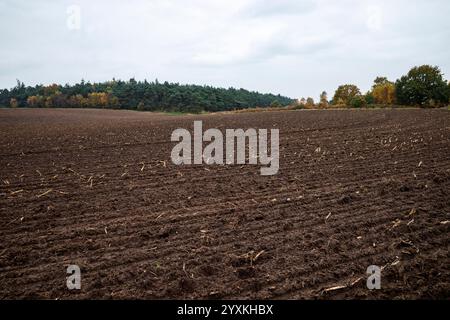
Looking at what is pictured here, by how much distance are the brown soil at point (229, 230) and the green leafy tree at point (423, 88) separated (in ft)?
197

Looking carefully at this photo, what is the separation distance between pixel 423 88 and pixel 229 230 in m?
68.7

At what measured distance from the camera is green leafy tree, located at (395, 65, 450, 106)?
60062 millimetres

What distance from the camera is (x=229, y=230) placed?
565cm

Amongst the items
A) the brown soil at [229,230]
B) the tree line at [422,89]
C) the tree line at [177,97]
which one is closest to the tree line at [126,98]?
the tree line at [177,97]

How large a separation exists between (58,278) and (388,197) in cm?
667

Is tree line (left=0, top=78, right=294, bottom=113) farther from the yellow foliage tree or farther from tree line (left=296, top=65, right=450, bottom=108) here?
tree line (left=296, top=65, right=450, bottom=108)

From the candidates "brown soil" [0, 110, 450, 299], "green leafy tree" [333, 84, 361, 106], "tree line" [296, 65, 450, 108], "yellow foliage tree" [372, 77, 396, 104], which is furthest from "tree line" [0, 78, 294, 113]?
"brown soil" [0, 110, 450, 299]

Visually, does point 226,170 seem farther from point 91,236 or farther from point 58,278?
point 58,278

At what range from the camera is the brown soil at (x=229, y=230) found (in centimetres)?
412

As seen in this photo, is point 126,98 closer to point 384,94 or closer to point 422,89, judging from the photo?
point 384,94

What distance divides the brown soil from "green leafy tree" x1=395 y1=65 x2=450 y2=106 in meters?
60.1

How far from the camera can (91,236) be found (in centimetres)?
561

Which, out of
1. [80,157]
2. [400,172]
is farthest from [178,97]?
[400,172]

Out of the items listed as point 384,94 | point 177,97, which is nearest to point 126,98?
point 177,97
